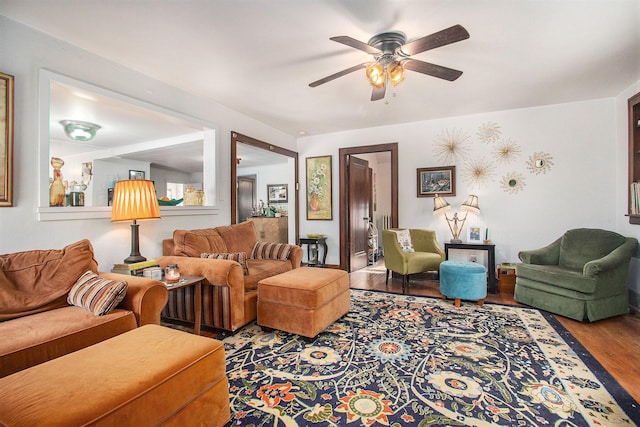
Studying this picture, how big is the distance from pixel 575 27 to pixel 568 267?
239 cm

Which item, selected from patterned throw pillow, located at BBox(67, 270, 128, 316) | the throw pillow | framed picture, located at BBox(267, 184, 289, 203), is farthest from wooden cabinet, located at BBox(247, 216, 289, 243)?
Answer: patterned throw pillow, located at BBox(67, 270, 128, 316)

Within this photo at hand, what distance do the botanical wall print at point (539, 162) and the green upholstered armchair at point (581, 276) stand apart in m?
0.93

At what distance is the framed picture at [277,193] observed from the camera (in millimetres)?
7902

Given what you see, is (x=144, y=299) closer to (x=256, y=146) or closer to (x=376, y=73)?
(x=376, y=73)

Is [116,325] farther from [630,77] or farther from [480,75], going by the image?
[630,77]

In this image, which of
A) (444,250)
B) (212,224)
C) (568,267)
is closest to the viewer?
(568,267)

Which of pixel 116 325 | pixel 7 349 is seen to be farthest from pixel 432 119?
pixel 7 349

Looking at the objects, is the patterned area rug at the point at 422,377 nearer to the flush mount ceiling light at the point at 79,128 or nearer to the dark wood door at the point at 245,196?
the flush mount ceiling light at the point at 79,128

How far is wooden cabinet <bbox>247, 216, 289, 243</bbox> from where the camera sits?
5.93m

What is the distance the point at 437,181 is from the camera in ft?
15.0

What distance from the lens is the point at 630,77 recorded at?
315 centimetres

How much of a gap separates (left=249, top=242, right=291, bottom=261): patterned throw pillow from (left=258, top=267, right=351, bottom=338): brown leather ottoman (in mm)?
786

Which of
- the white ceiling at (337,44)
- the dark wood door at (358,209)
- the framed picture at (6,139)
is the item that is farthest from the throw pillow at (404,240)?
the framed picture at (6,139)

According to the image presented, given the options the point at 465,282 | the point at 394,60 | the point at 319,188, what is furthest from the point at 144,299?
the point at 319,188
